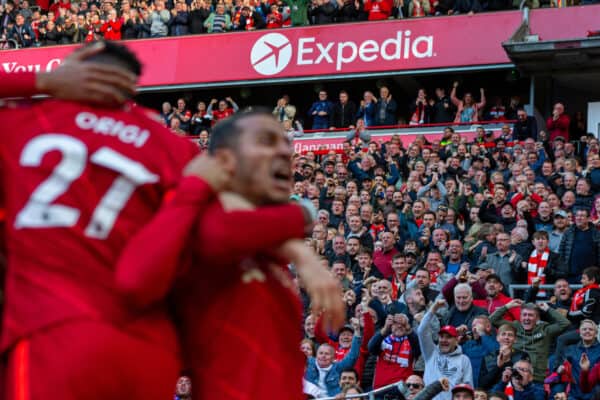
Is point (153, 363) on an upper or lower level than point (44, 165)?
lower

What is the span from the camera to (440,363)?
448 inches

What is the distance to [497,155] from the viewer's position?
59.5 ft

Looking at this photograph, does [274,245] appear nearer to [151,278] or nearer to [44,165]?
[151,278]

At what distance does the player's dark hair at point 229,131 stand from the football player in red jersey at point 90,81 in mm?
331

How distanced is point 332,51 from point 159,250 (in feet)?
78.5

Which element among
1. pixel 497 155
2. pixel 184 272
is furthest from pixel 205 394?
pixel 497 155

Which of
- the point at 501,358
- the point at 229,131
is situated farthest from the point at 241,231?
the point at 501,358

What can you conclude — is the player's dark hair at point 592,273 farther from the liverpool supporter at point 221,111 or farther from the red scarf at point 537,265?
the liverpool supporter at point 221,111

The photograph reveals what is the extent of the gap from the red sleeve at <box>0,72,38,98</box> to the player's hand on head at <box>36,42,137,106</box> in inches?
9.5

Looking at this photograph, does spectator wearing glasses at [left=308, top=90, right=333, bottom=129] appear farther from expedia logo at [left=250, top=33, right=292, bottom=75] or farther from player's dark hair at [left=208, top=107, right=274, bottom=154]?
player's dark hair at [left=208, top=107, right=274, bottom=154]

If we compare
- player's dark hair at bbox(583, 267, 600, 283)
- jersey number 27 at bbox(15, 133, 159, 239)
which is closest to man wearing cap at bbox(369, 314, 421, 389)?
player's dark hair at bbox(583, 267, 600, 283)

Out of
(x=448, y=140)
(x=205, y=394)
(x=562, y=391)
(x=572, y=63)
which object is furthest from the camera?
(x=572, y=63)

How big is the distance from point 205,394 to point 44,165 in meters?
0.90

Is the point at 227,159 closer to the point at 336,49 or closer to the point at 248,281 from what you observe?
the point at 248,281
